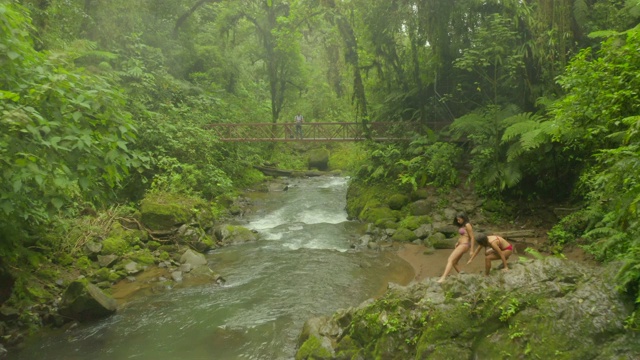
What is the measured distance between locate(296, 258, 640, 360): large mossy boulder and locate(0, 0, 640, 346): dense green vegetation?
0.42 metres

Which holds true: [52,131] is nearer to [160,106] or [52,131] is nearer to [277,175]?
[160,106]

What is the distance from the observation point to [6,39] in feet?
14.6

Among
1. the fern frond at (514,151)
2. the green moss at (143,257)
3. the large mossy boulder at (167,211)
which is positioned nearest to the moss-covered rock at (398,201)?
the fern frond at (514,151)

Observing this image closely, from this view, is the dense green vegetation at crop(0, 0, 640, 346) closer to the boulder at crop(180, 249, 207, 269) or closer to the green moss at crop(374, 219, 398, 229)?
the green moss at crop(374, 219, 398, 229)

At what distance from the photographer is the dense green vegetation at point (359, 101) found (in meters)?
4.84

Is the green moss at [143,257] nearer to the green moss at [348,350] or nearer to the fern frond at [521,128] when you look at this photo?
the green moss at [348,350]

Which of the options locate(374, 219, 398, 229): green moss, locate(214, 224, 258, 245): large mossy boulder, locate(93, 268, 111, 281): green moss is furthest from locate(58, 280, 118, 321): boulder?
locate(374, 219, 398, 229): green moss

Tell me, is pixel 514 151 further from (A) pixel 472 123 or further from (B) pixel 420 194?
(B) pixel 420 194

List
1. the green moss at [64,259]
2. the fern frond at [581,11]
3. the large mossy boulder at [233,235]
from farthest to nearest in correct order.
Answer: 1. the large mossy boulder at [233,235]
2. the fern frond at [581,11]
3. the green moss at [64,259]

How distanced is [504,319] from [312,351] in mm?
2643

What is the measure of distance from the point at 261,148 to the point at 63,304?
19.1 m

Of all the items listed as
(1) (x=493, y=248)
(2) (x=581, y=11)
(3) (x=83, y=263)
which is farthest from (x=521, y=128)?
(3) (x=83, y=263)

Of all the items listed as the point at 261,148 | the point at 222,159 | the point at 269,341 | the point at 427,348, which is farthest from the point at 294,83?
the point at 427,348

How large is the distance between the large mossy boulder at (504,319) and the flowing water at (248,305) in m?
1.86
